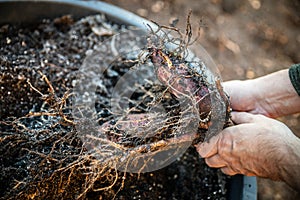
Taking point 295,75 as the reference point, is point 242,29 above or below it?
below

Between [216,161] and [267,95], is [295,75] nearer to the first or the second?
[267,95]

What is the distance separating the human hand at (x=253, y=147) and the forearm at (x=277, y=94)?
0.12 metres

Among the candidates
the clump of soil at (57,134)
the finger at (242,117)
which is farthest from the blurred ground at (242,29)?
the finger at (242,117)

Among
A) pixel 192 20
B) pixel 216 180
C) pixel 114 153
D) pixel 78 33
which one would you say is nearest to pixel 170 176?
pixel 216 180

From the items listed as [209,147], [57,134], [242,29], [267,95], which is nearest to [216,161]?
[209,147]

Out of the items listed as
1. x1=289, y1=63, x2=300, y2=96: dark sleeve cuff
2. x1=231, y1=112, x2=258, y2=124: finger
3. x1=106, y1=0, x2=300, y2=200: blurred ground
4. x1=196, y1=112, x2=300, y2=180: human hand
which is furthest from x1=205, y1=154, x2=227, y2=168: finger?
x1=106, y1=0, x2=300, y2=200: blurred ground

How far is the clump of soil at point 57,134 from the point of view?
3.12ft

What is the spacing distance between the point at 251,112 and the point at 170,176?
31 centimetres

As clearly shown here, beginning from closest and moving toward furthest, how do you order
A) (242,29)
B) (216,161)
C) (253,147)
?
(253,147), (216,161), (242,29)

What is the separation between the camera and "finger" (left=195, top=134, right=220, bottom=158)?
3.24 ft

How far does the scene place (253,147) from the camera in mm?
920

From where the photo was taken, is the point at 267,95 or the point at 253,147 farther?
the point at 267,95

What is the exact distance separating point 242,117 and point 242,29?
1.22 metres

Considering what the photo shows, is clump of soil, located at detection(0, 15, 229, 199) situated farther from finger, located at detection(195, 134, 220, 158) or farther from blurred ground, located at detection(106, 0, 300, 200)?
blurred ground, located at detection(106, 0, 300, 200)
